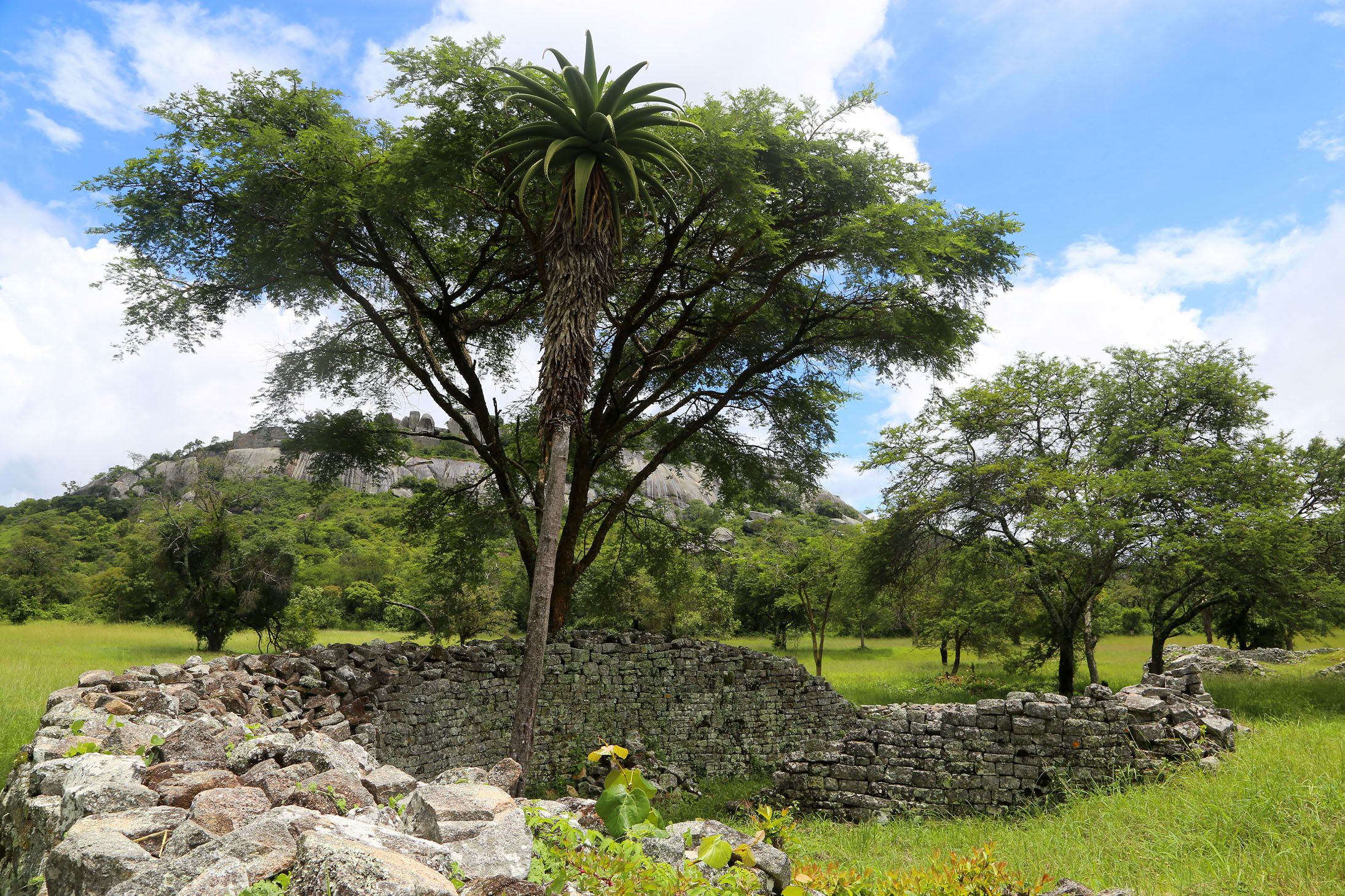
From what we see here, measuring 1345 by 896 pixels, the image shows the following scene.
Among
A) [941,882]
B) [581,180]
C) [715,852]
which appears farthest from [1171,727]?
[581,180]

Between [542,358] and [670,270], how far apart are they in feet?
19.5

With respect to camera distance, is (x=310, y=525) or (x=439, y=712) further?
(x=310, y=525)

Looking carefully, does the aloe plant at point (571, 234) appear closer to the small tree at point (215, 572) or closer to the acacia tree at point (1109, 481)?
the acacia tree at point (1109, 481)

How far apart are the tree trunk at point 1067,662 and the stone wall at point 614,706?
808cm

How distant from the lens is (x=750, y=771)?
1585 centimetres

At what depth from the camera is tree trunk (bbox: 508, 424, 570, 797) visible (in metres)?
10.0

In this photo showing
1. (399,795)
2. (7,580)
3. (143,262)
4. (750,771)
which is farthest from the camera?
(7,580)

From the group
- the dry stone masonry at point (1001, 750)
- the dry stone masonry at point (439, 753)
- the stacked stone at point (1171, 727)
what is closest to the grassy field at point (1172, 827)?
the stacked stone at point (1171, 727)

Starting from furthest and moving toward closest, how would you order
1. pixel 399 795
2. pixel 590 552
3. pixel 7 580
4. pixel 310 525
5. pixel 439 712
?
pixel 310 525
pixel 7 580
pixel 590 552
pixel 439 712
pixel 399 795

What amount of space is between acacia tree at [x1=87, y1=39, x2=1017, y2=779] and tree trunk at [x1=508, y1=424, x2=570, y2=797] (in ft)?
0.63

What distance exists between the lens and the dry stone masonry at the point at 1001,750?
9.95m

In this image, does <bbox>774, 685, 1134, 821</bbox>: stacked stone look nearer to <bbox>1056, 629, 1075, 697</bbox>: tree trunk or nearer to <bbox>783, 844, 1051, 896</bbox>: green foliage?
<bbox>783, 844, 1051, 896</bbox>: green foliage

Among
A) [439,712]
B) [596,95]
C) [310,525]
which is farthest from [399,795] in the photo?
[310,525]

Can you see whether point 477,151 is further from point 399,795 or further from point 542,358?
point 399,795
